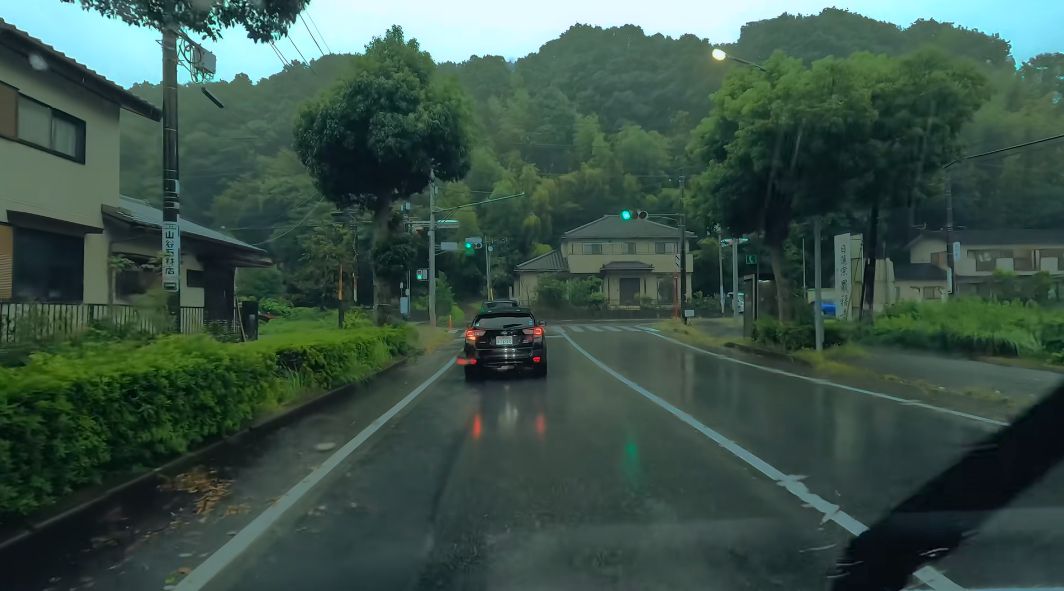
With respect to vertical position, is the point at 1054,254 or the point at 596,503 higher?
the point at 1054,254

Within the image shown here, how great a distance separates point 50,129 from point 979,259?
32.4 m

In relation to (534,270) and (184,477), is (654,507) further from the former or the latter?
(534,270)

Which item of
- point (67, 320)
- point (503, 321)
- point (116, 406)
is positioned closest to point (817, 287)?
point (503, 321)

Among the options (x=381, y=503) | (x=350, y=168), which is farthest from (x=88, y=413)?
(x=350, y=168)

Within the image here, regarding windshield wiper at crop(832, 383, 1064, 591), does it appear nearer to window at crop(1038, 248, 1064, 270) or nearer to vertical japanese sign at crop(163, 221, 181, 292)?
vertical japanese sign at crop(163, 221, 181, 292)

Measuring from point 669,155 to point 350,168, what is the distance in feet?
176

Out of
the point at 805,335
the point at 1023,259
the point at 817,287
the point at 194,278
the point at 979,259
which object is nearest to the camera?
the point at 817,287

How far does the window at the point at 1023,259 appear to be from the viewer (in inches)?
991

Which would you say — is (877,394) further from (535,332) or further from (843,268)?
(843,268)

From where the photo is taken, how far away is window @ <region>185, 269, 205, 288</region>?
19.1m

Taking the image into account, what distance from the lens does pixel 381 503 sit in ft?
18.6

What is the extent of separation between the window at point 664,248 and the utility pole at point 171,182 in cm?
5361

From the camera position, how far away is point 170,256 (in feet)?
36.9

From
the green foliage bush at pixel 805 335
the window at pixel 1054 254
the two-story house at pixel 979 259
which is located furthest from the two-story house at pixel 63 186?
the window at pixel 1054 254
